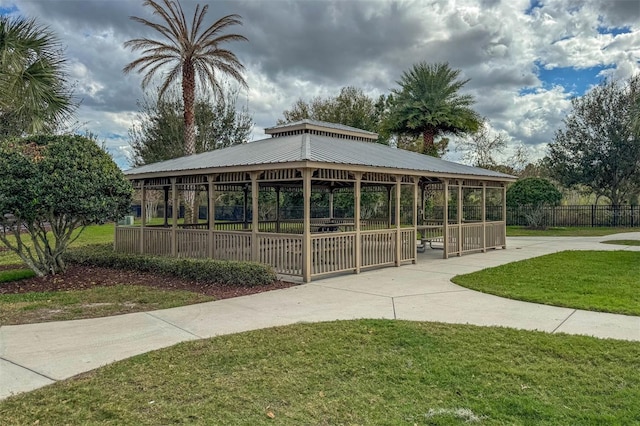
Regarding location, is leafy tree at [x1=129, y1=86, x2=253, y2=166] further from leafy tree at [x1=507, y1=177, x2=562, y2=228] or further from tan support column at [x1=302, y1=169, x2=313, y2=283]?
tan support column at [x1=302, y1=169, x2=313, y2=283]

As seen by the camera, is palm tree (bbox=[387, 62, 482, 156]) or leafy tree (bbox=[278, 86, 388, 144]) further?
leafy tree (bbox=[278, 86, 388, 144])

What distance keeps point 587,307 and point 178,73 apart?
1687 cm

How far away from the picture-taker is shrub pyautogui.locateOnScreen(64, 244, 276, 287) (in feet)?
29.5

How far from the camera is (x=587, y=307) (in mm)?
6809

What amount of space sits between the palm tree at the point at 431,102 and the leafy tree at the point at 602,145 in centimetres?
819

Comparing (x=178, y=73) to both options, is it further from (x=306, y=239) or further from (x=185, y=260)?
(x=306, y=239)

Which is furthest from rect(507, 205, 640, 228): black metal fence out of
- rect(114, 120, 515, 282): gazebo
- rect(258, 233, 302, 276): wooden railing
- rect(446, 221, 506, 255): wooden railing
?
rect(258, 233, 302, 276): wooden railing

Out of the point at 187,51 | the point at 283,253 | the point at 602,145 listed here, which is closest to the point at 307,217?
the point at 283,253

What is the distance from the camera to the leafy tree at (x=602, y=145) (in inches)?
1069

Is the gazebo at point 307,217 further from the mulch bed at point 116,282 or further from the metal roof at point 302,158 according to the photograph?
the mulch bed at point 116,282

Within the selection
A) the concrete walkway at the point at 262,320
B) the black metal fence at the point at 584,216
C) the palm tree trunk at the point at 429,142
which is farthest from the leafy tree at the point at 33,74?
the black metal fence at the point at 584,216

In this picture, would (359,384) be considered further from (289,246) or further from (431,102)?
(431,102)

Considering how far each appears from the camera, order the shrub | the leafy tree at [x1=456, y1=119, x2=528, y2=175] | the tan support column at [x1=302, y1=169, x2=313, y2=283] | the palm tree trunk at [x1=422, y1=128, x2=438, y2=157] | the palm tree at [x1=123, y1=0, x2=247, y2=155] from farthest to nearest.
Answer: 1. the leafy tree at [x1=456, y1=119, x2=528, y2=175]
2. the palm tree trunk at [x1=422, y1=128, x2=438, y2=157]
3. the palm tree at [x1=123, y1=0, x2=247, y2=155]
4. the tan support column at [x1=302, y1=169, x2=313, y2=283]
5. the shrub

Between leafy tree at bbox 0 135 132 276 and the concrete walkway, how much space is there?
3571 mm
